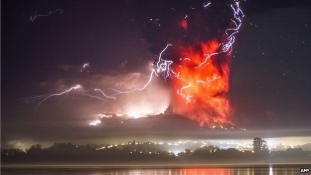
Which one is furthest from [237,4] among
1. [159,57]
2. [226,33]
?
[159,57]

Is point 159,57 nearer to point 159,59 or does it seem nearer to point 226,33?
point 159,59

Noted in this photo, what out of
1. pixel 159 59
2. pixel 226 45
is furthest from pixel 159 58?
pixel 226 45

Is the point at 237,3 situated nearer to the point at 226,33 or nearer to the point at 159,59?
the point at 226,33

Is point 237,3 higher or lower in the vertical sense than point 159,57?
higher

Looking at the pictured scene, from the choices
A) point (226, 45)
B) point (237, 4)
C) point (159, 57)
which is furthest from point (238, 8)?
point (159, 57)

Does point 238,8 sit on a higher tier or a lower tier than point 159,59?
higher

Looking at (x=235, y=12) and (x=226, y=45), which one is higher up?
(x=235, y=12)

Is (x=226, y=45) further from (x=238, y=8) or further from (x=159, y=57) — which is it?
(x=159, y=57)
